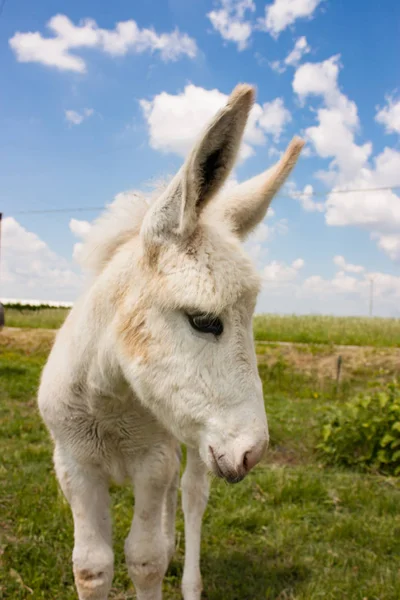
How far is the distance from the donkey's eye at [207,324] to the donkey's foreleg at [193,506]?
183cm

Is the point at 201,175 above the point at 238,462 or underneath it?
above

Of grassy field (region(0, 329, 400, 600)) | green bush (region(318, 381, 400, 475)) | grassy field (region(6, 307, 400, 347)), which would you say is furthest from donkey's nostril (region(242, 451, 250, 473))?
grassy field (region(6, 307, 400, 347))

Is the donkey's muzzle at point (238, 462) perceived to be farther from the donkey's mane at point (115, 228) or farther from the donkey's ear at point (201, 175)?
the donkey's mane at point (115, 228)

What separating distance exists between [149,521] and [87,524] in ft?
1.06

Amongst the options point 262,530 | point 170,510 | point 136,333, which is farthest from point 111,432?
point 262,530

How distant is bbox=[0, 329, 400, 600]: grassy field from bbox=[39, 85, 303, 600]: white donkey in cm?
118

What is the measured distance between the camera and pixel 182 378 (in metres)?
2.19

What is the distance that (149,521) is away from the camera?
289cm

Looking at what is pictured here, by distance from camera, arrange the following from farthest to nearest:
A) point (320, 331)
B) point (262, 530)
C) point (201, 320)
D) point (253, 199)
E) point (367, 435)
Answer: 1. point (320, 331)
2. point (367, 435)
3. point (262, 530)
4. point (253, 199)
5. point (201, 320)

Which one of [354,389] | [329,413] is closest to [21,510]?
[329,413]

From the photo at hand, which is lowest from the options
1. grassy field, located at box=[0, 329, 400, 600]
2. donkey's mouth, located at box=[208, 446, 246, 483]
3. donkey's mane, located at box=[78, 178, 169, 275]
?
grassy field, located at box=[0, 329, 400, 600]

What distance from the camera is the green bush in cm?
646

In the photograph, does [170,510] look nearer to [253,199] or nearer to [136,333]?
[136,333]

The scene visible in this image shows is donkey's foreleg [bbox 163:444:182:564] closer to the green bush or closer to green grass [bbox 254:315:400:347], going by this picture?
the green bush
